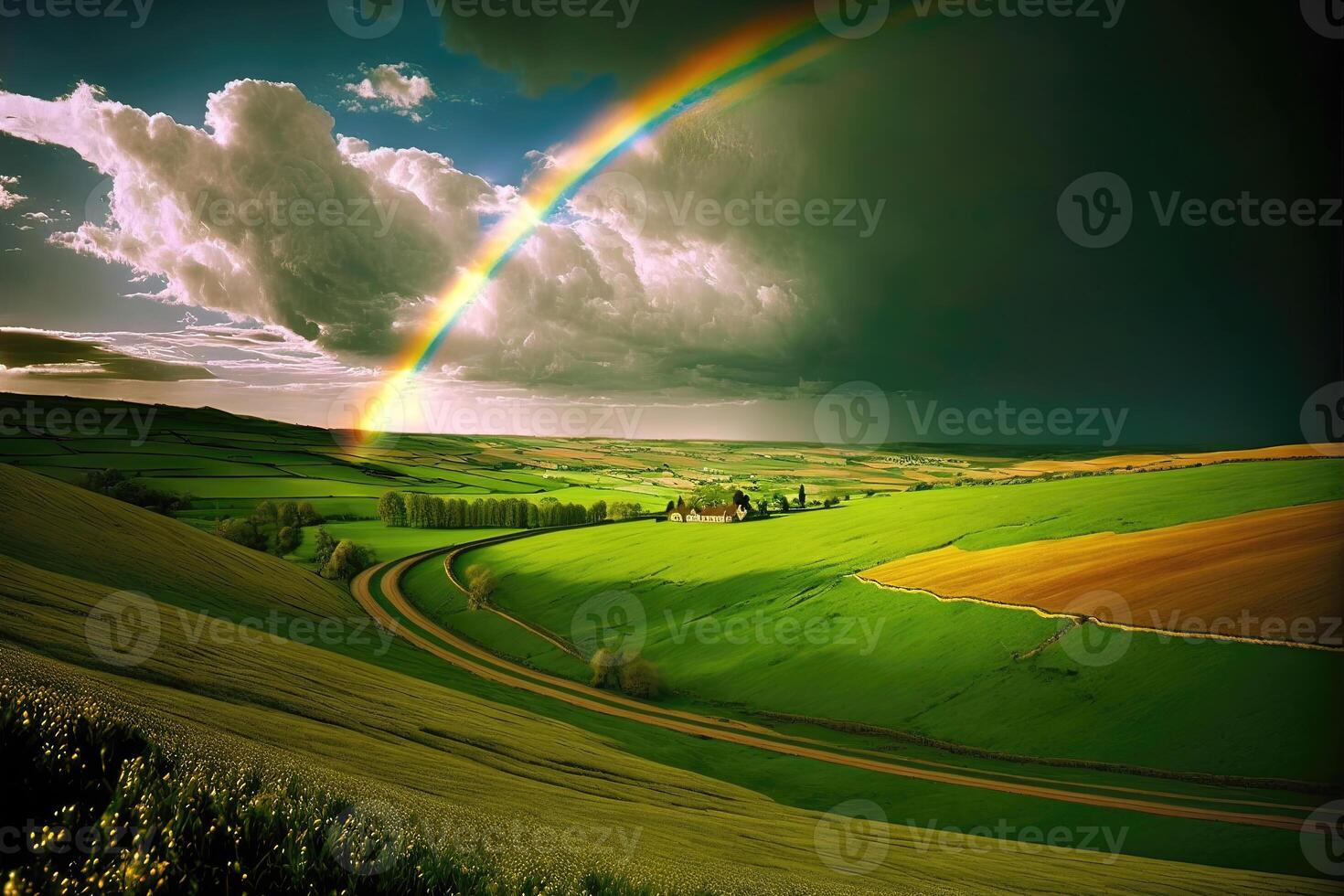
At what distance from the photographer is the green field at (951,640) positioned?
112 ft

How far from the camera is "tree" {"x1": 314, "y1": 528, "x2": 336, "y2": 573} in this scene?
8496 cm

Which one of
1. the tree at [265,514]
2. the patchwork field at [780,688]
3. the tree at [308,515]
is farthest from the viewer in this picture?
the tree at [308,515]

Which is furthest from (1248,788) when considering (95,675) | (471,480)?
(471,480)

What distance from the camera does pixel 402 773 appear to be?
13969 mm
